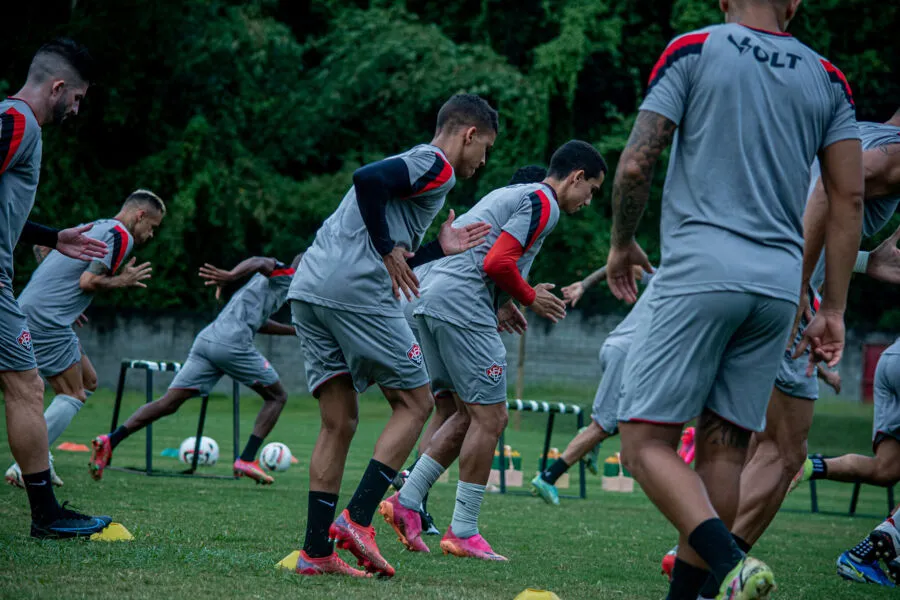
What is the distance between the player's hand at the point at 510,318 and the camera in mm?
6820

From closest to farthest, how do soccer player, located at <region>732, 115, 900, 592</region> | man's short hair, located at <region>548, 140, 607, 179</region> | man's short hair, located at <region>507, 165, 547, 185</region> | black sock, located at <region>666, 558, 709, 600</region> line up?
black sock, located at <region>666, 558, 709, 600</region> → soccer player, located at <region>732, 115, 900, 592</region> → man's short hair, located at <region>548, 140, 607, 179</region> → man's short hair, located at <region>507, 165, 547, 185</region>

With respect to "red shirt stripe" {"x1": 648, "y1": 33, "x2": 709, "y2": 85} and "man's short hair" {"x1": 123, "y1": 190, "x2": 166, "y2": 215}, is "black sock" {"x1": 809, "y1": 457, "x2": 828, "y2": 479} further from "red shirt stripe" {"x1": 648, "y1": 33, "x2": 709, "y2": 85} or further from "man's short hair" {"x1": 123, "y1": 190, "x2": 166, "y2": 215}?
"man's short hair" {"x1": 123, "y1": 190, "x2": 166, "y2": 215}

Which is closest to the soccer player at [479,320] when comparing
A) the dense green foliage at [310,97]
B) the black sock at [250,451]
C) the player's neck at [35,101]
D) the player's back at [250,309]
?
the player's neck at [35,101]

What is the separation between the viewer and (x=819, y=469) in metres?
7.36

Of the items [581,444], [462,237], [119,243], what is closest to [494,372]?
[462,237]

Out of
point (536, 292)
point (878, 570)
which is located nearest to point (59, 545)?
point (536, 292)

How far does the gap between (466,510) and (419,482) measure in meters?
0.37

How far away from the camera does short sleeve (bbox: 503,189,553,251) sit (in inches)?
240

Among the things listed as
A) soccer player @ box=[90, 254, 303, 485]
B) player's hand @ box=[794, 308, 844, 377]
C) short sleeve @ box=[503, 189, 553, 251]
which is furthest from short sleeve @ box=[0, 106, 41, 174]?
soccer player @ box=[90, 254, 303, 485]

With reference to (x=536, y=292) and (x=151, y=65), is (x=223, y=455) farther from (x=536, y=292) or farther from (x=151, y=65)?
(x=151, y=65)

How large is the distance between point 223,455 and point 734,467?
11183 millimetres

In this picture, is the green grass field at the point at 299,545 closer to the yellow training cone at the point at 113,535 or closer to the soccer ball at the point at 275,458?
the yellow training cone at the point at 113,535

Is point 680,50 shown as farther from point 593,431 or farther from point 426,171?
point 593,431

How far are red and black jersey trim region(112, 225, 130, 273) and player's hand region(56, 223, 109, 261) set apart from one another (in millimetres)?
2443
